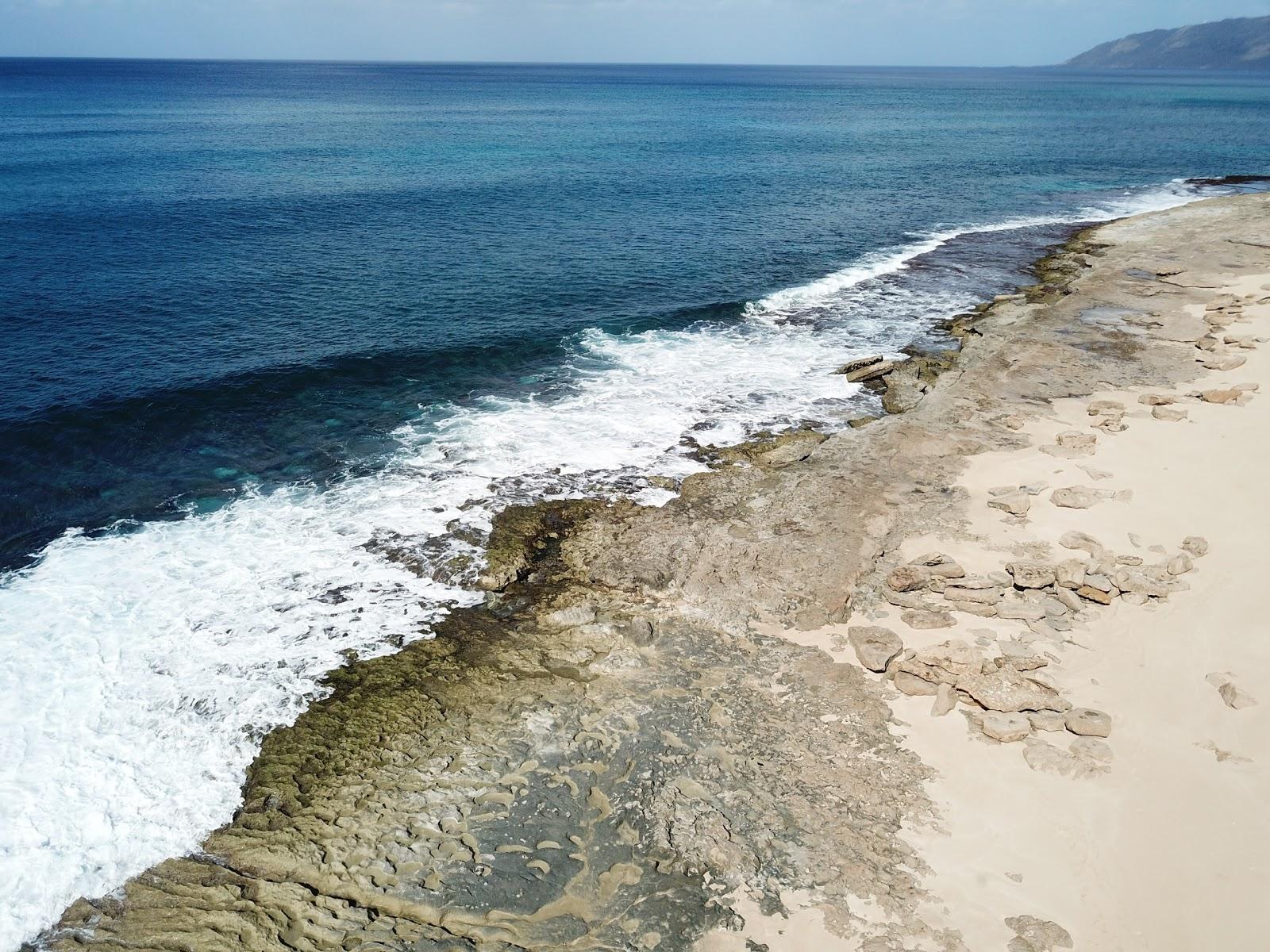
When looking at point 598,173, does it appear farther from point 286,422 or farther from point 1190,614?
point 1190,614

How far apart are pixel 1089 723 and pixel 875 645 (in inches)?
155


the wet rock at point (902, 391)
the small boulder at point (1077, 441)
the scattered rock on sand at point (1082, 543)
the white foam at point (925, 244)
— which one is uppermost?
the white foam at point (925, 244)

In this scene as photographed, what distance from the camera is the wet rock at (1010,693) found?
14.6 metres

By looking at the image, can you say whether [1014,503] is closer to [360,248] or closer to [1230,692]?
[1230,692]

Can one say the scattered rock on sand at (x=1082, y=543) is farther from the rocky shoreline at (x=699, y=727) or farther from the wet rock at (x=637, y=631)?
the wet rock at (x=637, y=631)

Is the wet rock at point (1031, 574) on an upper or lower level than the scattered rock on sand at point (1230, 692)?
upper

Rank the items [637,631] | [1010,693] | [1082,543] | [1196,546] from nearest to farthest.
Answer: [1010,693]
[637,631]
[1196,546]
[1082,543]

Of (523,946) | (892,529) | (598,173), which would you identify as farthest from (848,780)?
(598,173)

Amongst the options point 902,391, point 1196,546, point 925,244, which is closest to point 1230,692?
point 1196,546

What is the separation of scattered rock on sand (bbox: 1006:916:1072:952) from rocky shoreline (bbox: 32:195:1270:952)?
3 centimetres

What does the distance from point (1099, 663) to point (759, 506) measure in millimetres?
8730

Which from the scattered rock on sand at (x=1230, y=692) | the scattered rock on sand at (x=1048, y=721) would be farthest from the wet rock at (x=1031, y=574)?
the scattered rock on sand at (x=1048, y=721)

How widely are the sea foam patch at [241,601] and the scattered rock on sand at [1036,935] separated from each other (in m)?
12.5

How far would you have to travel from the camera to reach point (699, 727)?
14.7m
